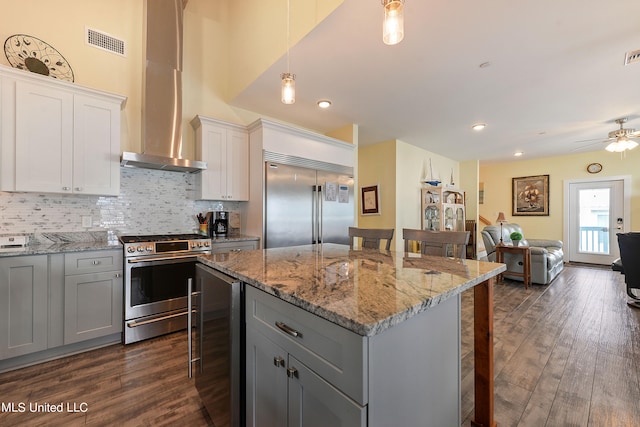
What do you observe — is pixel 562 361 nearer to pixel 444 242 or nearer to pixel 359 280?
pixel 444 242

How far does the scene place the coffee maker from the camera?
3.37 m

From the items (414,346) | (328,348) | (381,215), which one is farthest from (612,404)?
(381,215)

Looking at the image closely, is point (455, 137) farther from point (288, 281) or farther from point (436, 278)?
point (288, 281)

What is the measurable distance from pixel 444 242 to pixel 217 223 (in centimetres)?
264

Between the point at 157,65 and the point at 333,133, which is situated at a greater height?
the point at 157,65

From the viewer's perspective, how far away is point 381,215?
4.86 meters

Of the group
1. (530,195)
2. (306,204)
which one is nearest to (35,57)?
(306,204)

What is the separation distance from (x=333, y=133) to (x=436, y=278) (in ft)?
11.7

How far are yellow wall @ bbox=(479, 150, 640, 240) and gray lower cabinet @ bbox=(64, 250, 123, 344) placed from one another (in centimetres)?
830

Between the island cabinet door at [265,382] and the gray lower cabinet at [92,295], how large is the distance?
6.23 feet

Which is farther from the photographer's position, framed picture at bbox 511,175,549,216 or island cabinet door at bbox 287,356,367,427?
framed picture at bbox 511,175,549,216

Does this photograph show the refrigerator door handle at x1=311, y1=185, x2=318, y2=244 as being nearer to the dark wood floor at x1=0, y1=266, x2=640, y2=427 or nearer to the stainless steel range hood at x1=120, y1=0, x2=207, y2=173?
the stainless steel range hood at x1=120, y1=0, x2=207, y2=173

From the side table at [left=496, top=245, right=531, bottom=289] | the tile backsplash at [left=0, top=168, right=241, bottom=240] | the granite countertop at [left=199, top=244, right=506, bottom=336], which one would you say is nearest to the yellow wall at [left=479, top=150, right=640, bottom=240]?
the side table at [left=496, top=245, right=531, bottom=289]

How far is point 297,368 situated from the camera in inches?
37.0
